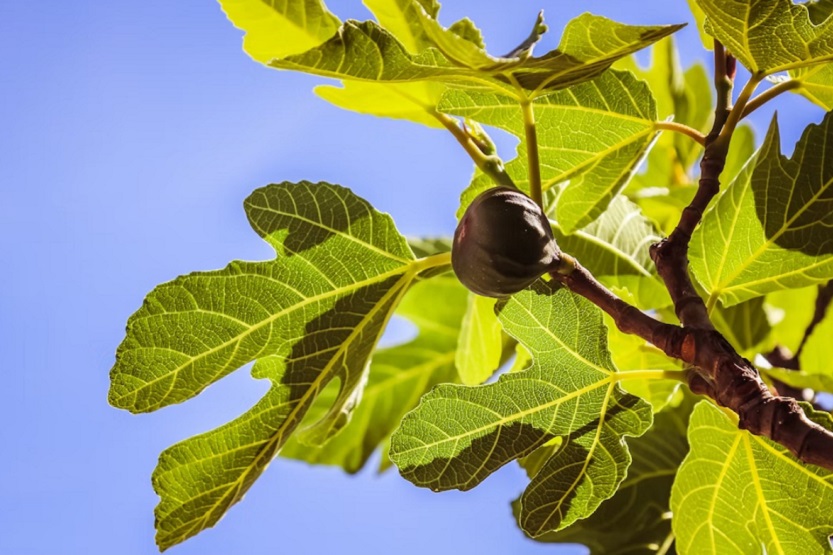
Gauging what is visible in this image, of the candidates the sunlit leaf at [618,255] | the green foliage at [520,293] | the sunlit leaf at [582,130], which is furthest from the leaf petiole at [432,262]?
the sunlit leaf at [618,255]

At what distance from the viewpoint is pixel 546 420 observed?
1.31 metres

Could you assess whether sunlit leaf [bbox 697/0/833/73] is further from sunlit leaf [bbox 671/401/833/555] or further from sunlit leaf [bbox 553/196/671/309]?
sunlit leaf [bbox 553/196/671/309]

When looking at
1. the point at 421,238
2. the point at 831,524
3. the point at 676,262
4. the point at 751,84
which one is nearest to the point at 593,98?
the point at 751,84

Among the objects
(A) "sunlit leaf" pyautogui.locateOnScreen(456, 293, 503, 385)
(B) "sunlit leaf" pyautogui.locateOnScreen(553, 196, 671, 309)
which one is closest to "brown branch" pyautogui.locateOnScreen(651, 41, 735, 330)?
(A) "sunlit leaf" pyautogui.locateOnScreen(456, 293, 503, 385)

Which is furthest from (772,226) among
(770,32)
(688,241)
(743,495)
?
(743,495)

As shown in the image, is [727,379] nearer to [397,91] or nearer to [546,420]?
[546,420]

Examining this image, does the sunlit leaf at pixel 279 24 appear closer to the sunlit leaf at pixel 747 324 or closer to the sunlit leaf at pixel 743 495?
the sunlit leaf at pixel 743 495

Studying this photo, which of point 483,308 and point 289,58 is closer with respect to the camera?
point 289,58

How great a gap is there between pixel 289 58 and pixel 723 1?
0.55 meters

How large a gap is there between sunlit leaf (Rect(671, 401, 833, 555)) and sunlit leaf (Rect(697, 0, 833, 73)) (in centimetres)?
49

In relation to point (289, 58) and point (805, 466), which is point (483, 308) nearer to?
point (805, 466)

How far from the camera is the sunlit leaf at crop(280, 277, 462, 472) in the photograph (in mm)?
2350

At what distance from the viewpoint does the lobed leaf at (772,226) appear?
4.32 ft

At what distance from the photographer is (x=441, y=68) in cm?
119
